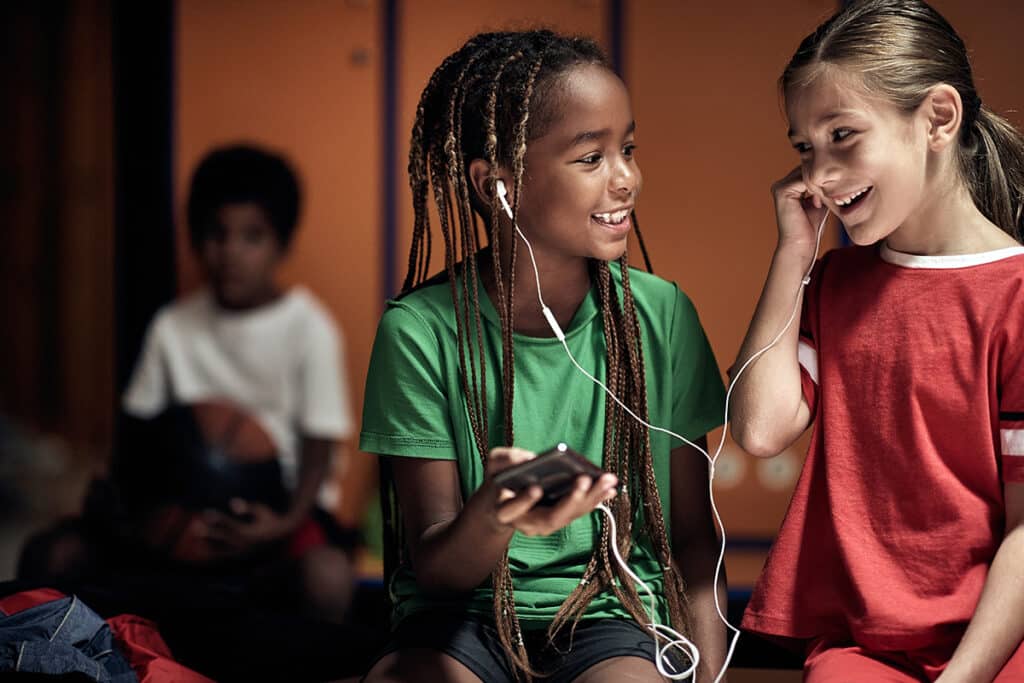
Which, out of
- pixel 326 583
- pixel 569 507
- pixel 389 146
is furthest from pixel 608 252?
pixel 389 146

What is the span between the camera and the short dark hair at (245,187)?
3.54m

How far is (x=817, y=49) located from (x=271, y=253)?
2413 mm

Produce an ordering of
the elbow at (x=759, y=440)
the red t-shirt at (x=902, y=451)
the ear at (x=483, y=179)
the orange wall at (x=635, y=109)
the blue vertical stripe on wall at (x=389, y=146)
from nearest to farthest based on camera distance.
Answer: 1. the red t-shirt at (x=902, y=451)
2. the elbow at (x=759, y=440)
3. the ear at (x=483, y=179)
4. the orange wall at (x=635, y=109)
5. the blue vertical stripe on wall at (x=389, y=146)

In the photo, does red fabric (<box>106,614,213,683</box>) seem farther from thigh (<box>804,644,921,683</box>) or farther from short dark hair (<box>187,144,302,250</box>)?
short dark hair (<box>187,144,302,250</box>)

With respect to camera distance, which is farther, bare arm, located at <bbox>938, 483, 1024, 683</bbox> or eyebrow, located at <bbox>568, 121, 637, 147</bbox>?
eyebrow, located at <bbox>568, 121, 637, 147</bbox>

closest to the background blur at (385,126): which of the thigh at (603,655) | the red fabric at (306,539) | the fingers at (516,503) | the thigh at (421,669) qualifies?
the red fabric at (306,539)

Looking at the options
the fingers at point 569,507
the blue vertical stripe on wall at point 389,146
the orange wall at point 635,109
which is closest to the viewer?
the fingers at point 569,507

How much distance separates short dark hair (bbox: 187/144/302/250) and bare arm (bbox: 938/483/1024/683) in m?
2.64

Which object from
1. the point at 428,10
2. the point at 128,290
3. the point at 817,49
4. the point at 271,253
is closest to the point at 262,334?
the point at 271,253

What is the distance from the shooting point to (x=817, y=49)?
1.39m

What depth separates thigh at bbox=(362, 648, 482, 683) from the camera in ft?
4.50

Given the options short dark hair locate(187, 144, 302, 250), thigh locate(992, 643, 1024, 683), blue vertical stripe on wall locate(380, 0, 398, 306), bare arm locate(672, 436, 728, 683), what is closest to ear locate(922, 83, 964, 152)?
bare arm locate(672, 436, 728, 683)

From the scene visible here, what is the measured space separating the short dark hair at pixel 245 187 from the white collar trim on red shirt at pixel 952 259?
244 cm

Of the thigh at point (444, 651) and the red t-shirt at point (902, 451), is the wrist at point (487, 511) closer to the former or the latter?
the thigh at point (444, 651)
